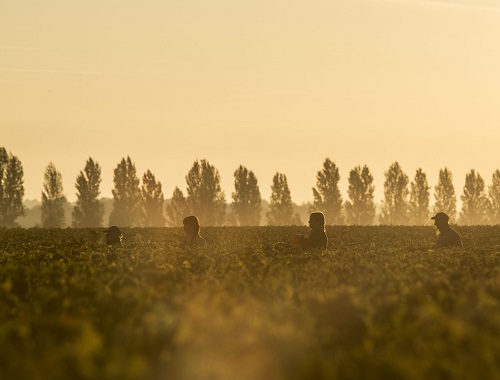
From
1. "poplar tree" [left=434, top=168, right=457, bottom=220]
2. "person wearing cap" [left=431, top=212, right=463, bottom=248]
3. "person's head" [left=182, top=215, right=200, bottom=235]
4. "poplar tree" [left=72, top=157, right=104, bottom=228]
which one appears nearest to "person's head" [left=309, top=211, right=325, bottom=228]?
"person wearing cap" [left=431, top=212, right=463, bottom=248]

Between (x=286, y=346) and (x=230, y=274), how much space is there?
5012 millimetres

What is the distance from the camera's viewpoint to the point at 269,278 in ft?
33.0

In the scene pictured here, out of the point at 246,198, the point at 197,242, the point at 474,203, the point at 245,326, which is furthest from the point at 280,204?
the point at 245,326

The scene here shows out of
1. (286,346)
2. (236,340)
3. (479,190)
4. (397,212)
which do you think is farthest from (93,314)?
(479,190)

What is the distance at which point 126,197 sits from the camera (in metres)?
93.6

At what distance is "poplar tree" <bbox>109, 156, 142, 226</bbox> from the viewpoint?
91375 millimetres

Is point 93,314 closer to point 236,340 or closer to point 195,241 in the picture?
point 236,340

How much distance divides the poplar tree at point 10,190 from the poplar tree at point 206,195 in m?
21.3

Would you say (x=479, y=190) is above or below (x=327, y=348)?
above

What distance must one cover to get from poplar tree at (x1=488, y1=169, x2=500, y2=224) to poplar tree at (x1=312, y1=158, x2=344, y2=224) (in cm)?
2185

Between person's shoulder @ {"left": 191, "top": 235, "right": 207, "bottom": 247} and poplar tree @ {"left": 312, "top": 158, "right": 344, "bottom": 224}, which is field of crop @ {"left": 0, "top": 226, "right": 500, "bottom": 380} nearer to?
person's shoulder @ {"left": 191, "top": 235, "right": 207, "bottom": 247}

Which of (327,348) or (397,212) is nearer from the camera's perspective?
(327,348)

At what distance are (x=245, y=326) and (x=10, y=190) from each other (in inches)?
3443

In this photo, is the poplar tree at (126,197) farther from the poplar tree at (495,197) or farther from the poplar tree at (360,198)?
the poplar tree at (495,197)
